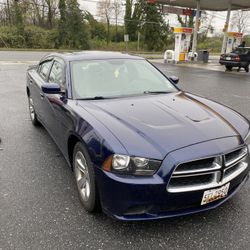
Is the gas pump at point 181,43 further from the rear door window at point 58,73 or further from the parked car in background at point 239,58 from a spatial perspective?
the rear door window at point 58,73

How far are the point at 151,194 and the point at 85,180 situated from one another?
84 cm

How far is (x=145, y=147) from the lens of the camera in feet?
7.61

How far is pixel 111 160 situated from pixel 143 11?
4544cm

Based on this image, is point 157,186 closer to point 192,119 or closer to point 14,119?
point 192,119

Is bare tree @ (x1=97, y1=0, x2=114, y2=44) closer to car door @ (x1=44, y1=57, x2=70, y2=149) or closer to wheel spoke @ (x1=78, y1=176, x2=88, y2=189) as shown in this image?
car door @ (x1=44, y1=57, x2=70, y2=149)

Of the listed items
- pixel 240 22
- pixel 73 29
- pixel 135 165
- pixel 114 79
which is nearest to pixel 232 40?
pixel 73 29

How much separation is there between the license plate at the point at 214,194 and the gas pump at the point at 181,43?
20401 millimetres

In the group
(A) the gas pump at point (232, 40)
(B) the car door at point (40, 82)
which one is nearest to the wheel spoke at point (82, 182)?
(B) the car door at point (40, 82)

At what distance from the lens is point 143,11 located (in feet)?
144

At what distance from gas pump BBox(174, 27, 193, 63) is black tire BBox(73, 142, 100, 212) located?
20.2 meters

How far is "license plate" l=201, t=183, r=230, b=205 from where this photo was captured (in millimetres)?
2408

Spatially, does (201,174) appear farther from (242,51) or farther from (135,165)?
(242,51)

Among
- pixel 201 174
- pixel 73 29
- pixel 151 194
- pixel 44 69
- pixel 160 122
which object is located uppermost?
pixel 73 29

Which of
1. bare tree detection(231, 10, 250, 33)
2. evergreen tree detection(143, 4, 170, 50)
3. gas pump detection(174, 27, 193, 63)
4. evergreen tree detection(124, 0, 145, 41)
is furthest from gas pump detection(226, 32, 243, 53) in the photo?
bare tree detection(231, 10, 250, 33)
